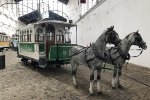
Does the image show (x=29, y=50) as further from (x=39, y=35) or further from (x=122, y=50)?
(x=122, y=50)

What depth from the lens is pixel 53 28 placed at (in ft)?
44.7

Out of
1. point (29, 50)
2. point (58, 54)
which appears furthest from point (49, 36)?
point (29, 50)

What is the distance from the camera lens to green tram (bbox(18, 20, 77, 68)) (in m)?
12.2

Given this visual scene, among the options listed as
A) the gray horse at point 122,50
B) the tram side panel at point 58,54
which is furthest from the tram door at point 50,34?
the gray horse at point 122,50

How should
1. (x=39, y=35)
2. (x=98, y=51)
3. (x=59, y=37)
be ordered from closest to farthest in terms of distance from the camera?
(x=98, y=51), (x=39, y=35), (x=59, y=37)

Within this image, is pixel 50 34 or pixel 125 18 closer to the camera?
pixel 50 34

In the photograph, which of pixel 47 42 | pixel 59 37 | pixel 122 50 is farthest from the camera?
pixel 59 37

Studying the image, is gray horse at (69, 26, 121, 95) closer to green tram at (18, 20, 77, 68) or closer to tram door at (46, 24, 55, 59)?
green tram at (18, 20, 77, 68)

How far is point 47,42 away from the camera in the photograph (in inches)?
502

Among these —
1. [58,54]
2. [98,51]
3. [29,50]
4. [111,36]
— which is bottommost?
[58,54]

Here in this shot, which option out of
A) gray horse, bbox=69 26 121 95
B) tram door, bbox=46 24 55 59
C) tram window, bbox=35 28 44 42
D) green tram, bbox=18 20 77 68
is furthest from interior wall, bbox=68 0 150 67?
gray horse, bbox=69 26 121 95

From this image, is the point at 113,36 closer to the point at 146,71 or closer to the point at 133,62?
the point at 146,71

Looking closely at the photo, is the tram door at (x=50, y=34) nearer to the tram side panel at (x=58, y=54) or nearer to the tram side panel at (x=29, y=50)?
the tram side panel at (x=29, y=50)

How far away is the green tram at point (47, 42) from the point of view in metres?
12.2
